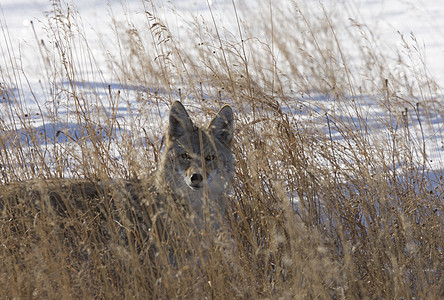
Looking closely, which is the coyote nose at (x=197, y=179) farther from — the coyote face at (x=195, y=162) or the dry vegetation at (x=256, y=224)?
the dry vegetation at (x=256, y=224)

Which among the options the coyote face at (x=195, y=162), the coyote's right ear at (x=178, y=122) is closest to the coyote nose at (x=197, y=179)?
the coyote face at (x=195, y=162)

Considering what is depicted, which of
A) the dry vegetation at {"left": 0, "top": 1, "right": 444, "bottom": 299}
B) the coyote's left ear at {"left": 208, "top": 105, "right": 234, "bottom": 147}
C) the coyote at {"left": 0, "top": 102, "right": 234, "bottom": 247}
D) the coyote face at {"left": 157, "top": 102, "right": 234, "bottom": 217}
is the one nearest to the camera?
the dry vegetation at {"left": 0, "top": 1, "right": 444, "bottom": 299}

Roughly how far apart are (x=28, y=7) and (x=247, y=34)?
8.48 meters

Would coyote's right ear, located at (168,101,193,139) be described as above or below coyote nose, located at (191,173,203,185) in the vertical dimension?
above

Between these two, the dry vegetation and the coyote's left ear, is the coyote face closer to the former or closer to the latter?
the coyote's left ear

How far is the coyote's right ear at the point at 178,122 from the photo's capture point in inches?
167

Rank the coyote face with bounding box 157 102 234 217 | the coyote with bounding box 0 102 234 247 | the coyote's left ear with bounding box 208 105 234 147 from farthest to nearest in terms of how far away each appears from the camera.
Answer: the coyote's left ear with bounding box 208 105 234 147 < the coyote face with bounding box 157 102 234 217 < the coyote with bounding box 0 102 234 247

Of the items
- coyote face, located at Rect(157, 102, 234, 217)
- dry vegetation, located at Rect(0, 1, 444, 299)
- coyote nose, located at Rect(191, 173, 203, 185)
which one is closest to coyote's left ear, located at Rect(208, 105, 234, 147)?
coyote face, located at Rect(157, 102, 234, 217)

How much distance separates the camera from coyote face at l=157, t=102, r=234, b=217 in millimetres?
4223

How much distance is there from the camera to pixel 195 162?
425 centimetres

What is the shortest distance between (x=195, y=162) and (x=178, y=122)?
44 centimetres

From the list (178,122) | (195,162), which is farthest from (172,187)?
(178,122)

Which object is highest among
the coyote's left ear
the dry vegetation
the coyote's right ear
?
the coyote's right ear

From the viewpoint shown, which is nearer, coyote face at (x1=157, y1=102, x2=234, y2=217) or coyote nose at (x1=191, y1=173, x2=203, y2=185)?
coyote nose at (x1=191, y1=173, x2=203, y2=185)
